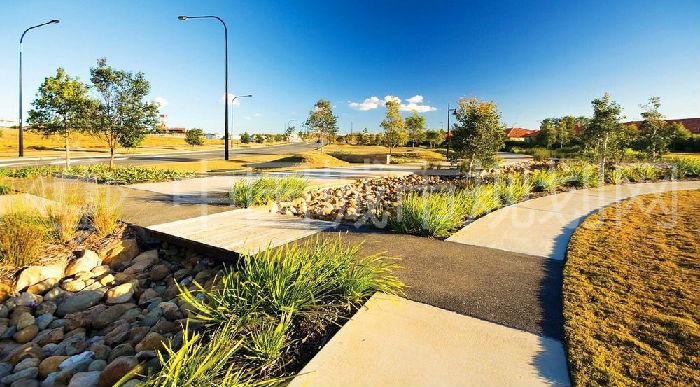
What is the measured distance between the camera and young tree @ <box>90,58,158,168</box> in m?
13.3

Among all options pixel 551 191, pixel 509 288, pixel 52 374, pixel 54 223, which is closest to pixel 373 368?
pixel 509 288

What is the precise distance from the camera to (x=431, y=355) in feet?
9.22

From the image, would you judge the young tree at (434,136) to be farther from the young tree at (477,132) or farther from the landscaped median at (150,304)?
the landscaped median at (150,304)

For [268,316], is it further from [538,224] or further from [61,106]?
[61,106]

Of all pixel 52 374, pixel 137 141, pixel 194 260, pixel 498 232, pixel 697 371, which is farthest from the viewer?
pixel 137 141

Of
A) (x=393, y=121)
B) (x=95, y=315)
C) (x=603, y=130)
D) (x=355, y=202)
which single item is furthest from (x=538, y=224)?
(x=393, y=121)

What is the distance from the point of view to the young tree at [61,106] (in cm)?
1309

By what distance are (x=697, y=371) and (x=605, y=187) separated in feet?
40.4

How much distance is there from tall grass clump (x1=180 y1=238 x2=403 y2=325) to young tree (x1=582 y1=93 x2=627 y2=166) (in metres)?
15.7

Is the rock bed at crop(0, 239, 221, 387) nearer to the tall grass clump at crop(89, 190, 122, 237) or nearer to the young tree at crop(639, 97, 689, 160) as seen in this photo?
the tall grass clump at crop(89, 190, 122, 237)

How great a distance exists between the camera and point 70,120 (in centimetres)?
1350

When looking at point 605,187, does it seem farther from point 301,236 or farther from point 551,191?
point 301,236

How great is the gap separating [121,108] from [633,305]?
16038 millimetres

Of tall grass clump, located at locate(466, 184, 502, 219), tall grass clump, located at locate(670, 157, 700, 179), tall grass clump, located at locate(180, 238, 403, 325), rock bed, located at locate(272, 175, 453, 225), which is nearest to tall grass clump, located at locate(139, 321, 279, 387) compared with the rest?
tall grass clump, located at locate(180, 238, 403, 325)
